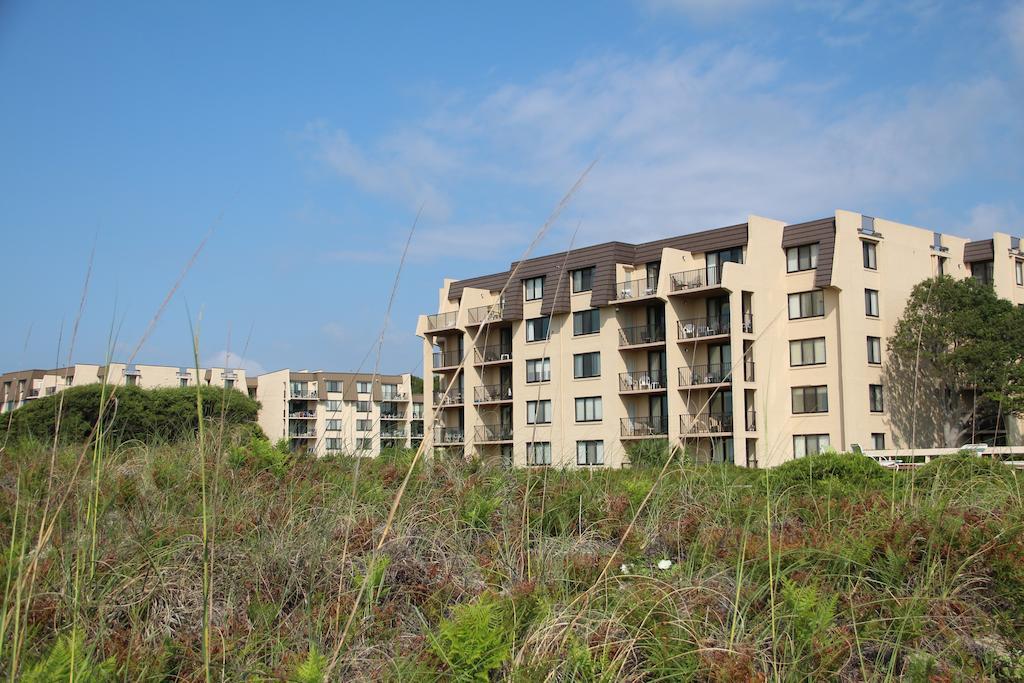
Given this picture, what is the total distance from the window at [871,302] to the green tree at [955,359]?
1204mm

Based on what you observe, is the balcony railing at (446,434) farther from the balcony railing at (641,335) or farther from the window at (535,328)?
the balcony railing at (641,335)

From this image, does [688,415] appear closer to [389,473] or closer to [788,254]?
[788,254]

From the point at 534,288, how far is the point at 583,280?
319cm

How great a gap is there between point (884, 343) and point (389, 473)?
126ft

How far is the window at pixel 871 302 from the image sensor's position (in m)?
42.2

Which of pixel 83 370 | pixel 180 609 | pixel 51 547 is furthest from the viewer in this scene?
pixel 83 370

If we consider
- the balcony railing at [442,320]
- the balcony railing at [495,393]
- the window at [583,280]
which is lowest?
the balcony railing at [495,393]

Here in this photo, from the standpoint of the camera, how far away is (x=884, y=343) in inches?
1672

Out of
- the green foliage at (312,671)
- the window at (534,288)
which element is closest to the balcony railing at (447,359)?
the window at (534,288)

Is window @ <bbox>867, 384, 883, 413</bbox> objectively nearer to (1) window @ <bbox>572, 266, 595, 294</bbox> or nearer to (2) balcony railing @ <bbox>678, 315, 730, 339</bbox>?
(2) balcony railing @ <bbox>678, 315, 730, 339</bbox>

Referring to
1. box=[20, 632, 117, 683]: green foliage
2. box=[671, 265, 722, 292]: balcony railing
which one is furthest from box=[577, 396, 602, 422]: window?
box=[20, 632, 117, 683]: green foliage

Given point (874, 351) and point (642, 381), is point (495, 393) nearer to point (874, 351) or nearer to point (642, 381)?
point (642, 381)

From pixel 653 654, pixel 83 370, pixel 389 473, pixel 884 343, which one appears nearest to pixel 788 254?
pixel 884 343

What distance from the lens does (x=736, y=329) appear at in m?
42.1
